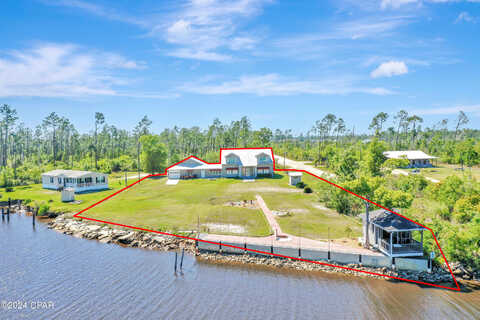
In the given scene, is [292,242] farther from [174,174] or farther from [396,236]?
[174,174]

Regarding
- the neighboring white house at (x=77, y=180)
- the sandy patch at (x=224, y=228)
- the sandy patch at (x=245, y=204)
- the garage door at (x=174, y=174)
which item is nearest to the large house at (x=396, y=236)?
the sandy patch at (x=224, y=228)

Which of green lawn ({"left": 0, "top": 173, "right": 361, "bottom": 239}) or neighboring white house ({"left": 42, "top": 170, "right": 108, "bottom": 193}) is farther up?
neighboring white house ({"left": 42, "top": 170, "right": 108, "bottom": 193})

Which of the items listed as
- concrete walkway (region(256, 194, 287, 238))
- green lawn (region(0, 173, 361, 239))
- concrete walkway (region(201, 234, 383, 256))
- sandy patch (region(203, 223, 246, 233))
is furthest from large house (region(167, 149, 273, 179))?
concrete walkway (region(201, 234, 383, 256))

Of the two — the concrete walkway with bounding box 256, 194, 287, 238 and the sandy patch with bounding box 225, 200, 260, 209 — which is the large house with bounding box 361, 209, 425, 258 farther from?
the sandy patch with bounding box 225, 200, 260, 209

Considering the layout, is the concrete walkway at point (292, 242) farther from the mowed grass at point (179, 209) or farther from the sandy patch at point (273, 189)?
the sandy patch at point (273, 189)

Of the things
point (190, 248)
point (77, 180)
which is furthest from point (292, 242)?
point (77, 180)

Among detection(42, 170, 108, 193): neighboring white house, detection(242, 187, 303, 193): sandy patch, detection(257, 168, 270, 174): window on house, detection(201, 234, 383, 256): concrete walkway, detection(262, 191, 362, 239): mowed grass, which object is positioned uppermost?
detection(257, 168, 270, 174): window on house

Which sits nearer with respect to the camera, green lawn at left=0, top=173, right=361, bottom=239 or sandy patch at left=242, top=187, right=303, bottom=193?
green lawn at left=0, top=173, right=361, bottom=239
